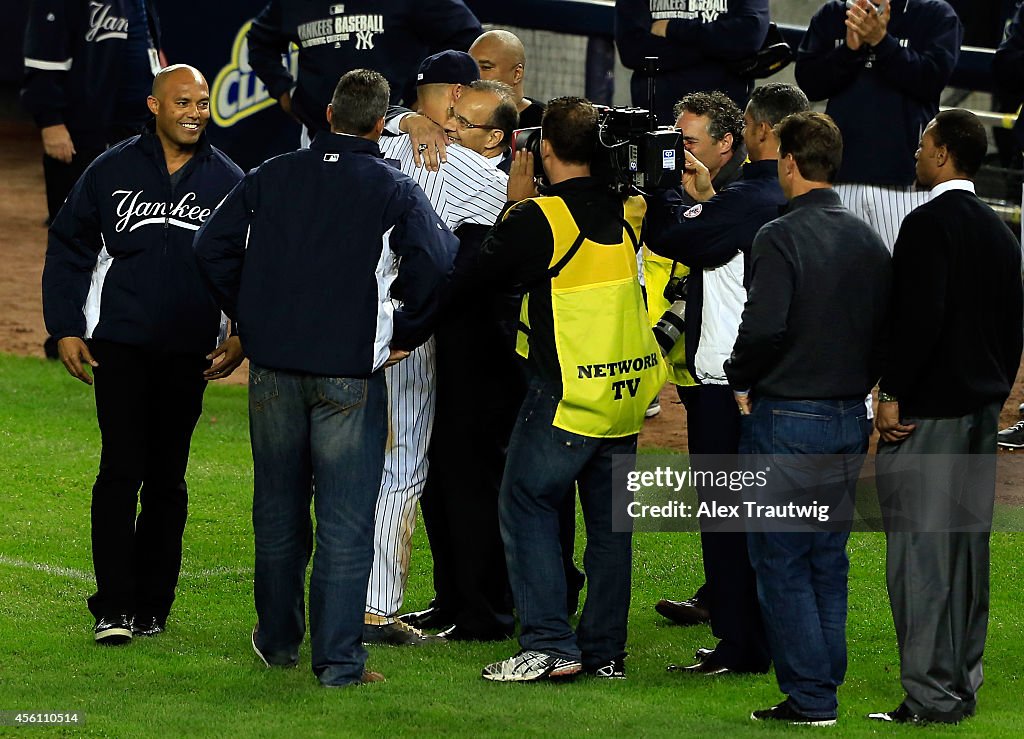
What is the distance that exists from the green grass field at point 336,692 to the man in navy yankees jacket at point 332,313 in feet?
1.12

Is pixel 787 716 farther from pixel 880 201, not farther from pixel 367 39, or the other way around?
pixel 367 39

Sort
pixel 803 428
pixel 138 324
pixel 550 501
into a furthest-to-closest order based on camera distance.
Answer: pixel 138 324 → pixel 550 501 → pixel 803 428

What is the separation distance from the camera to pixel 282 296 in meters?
4.86

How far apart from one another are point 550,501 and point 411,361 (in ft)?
2.59

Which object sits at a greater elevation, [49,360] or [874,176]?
[874,176]

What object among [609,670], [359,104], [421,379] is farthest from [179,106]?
[609,670]

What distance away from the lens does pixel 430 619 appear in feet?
19.3

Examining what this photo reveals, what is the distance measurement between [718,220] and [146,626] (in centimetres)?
243

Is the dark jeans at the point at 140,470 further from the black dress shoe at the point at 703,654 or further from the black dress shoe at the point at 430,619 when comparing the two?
the black dress shoe at the point at 703,654

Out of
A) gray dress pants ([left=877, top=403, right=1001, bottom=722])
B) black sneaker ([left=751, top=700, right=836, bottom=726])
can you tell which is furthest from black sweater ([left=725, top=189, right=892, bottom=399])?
black sneaker ([left=751, top=700, right=836, bottom=726])

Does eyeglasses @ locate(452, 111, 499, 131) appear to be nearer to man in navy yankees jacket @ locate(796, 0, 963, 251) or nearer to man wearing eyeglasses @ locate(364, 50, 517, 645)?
man wearing eyeglasses @ locate(364, 50, 517, 645)

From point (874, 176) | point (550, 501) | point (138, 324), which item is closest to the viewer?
point (550, 501)

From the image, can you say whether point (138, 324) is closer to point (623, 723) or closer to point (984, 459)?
point (623, 723)

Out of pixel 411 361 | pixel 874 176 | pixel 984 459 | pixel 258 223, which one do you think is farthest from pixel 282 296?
pixel 874 176
